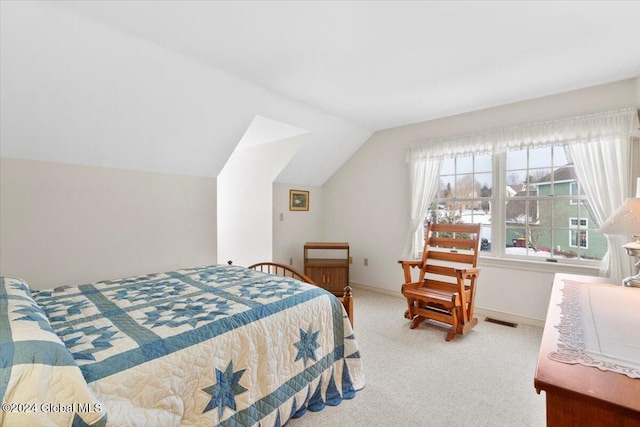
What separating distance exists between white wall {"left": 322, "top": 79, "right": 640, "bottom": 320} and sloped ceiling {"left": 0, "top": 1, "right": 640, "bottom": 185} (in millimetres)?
183

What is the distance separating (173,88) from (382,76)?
5.62 feet

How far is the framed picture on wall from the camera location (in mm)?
4516

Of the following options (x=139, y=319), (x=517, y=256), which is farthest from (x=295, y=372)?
(x=517, y=256)

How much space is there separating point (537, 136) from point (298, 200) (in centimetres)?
302

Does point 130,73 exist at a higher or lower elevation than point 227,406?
higher

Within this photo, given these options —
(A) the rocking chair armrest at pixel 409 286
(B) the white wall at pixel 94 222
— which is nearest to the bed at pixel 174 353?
(B) the white wall at pixel 94 222

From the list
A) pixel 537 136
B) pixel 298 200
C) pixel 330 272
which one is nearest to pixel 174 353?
pixel 330 272

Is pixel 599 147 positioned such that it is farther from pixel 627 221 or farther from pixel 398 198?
pixel 398 198

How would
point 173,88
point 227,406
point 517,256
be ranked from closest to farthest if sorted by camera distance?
point 227,406, point 173,88, point 517,256

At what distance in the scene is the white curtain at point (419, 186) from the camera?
3.79 m

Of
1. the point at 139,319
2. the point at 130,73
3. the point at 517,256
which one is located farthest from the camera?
the point at 517,256

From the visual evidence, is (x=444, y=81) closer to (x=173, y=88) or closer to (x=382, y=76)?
(x=382, y=76)

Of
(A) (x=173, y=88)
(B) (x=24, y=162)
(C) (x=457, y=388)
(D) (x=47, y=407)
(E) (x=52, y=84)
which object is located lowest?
(C) (x=457, y=388)

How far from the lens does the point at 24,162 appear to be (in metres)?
2.28
